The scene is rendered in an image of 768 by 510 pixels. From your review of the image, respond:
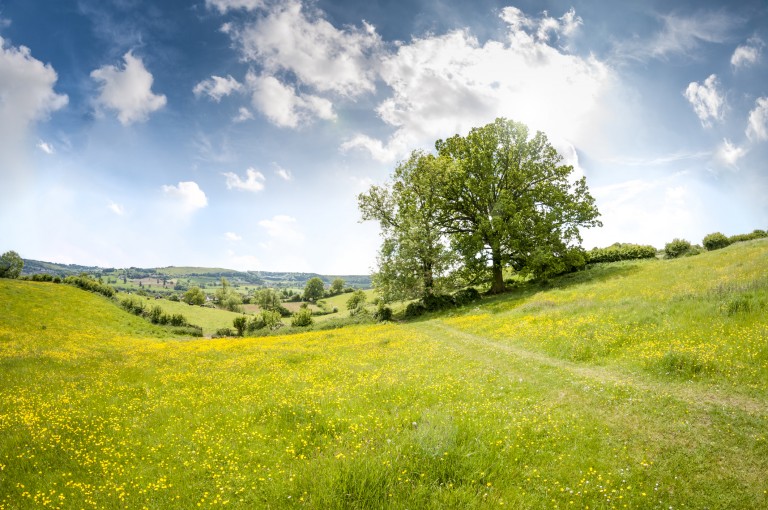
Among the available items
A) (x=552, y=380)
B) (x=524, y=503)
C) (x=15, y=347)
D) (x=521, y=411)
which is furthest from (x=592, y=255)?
(x=15, y=347)

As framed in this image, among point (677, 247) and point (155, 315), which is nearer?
point (677, 247)

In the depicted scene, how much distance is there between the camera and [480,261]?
126 feet

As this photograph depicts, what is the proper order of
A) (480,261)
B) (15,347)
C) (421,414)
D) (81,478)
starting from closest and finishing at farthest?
(81,478) < (421,414) < (15,347) < (480,261)

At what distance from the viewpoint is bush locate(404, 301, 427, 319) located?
40312 mm

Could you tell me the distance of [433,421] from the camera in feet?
29.7

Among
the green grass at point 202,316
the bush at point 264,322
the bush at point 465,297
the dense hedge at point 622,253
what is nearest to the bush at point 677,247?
the dense hedge at point 622,253

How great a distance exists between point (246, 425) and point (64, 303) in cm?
5231

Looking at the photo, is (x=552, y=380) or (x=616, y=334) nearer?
(x=552, y=380)

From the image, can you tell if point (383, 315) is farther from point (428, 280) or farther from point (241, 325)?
point (241, 325)

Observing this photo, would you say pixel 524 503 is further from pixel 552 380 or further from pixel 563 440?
pixel 552 380

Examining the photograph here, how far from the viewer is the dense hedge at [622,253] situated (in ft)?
142

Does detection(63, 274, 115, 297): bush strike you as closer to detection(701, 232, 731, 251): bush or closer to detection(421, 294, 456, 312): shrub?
detection(421, 294, 456, 312): shrub

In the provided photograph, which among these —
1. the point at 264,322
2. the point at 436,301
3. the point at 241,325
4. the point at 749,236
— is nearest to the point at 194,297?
the point at 241,325

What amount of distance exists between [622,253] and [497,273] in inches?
723
